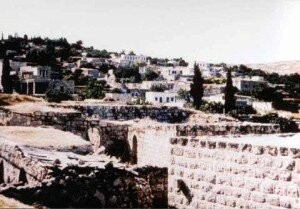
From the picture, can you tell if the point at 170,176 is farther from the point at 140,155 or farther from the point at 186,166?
the point at 140,155

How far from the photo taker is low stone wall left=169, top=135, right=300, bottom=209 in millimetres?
8867

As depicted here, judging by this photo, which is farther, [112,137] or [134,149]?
[112,137]

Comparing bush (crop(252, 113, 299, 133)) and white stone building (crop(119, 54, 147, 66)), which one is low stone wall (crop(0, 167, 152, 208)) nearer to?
bush (crop(252, 113, 299, 133))

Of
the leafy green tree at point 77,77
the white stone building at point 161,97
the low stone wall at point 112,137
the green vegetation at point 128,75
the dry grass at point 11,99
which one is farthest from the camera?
the green vegetation at point 128,75

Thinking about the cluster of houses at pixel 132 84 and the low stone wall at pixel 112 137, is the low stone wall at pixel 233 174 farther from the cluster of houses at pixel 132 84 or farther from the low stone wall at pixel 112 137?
the cluster of houses at pixel 132 84

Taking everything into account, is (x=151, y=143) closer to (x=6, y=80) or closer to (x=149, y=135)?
(x=149, y=135)

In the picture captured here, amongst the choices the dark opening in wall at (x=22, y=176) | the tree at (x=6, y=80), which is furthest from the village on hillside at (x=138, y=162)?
the tree at (x=6, y=80)

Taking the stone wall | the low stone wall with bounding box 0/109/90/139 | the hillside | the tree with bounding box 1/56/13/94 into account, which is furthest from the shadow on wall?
the hillside

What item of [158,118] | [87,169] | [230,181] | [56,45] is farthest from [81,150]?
[56,45]

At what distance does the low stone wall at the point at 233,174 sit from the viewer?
29.1ft

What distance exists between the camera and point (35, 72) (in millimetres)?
86938

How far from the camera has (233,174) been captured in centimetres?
985

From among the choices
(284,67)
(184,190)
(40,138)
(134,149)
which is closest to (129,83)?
(134,149)

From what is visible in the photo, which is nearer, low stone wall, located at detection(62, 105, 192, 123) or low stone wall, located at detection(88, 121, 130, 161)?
low stone wall, located at detection(88, 121, 130, 161)
